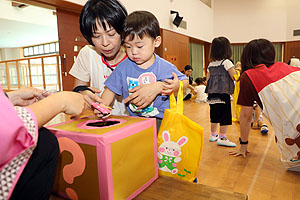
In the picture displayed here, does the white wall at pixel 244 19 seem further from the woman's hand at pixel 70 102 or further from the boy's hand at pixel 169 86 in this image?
the woman's hand at pixel 70 102

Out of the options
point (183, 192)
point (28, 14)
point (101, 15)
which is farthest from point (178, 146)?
point (28, 14)

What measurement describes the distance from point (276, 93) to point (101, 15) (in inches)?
54.2

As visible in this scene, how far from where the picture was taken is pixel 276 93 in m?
1.64

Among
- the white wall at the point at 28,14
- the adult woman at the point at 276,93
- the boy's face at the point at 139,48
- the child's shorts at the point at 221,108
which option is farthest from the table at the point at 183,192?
the white wall at the point at 28,14

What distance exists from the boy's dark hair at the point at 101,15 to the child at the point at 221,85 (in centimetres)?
191

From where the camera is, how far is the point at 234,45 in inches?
419

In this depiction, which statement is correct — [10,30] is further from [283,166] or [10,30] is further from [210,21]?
[283,166]

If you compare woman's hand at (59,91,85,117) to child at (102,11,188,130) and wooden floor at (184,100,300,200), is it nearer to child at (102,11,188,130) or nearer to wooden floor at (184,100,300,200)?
child at (102,11,188,130)

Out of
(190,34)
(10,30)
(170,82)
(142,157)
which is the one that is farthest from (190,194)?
(10,30)

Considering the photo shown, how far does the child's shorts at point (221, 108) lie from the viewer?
2717mm

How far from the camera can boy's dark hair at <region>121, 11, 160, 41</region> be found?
41.3 inches

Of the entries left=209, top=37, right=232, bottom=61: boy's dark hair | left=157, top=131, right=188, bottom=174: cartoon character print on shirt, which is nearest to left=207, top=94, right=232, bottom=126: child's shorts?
left=209, top=37, right=232, bottom=61: boy's dark hair

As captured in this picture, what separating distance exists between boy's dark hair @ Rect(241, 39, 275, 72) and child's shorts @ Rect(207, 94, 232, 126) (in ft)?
2.64

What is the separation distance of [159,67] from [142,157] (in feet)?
1.72
